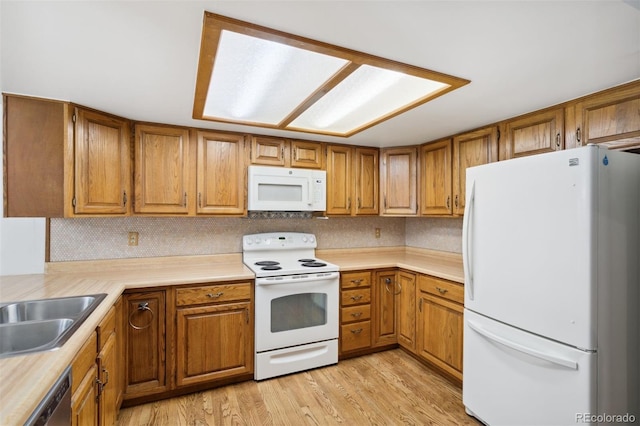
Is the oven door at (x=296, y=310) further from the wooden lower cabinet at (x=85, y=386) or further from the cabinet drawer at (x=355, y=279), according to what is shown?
the wooden lower cabinet at (x=85, y=386)

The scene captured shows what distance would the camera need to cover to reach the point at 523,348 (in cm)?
166

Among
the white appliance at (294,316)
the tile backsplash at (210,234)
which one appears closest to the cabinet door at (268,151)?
the tile backsplash at (210,234)

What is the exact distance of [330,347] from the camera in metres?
2.74

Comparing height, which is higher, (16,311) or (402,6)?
(402,6)

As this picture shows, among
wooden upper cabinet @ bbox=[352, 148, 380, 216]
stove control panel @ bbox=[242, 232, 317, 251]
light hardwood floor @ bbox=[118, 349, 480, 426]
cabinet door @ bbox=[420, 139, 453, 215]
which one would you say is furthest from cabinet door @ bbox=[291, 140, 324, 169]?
light hardwood floor @ bbox=[118, 349, 480, 426]

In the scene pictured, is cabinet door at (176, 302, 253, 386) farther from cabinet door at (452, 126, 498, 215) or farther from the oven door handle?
cabinet door at (452, 126, 498, 215)

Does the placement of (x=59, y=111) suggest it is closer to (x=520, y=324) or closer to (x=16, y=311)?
(x=16, y=311)

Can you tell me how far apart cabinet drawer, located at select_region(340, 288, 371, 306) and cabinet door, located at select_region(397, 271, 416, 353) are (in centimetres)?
34

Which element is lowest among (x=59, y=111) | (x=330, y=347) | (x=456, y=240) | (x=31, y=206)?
(x=330, y=347)

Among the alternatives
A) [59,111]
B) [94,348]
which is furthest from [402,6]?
[59,111]

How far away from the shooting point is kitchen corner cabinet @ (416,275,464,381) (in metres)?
2.36

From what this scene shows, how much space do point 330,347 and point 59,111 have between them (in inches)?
106

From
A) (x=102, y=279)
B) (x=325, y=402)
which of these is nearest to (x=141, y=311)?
(x=102, y=279)

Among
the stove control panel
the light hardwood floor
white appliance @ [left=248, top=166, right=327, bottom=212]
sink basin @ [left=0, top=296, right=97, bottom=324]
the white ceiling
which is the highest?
the white ceiling
